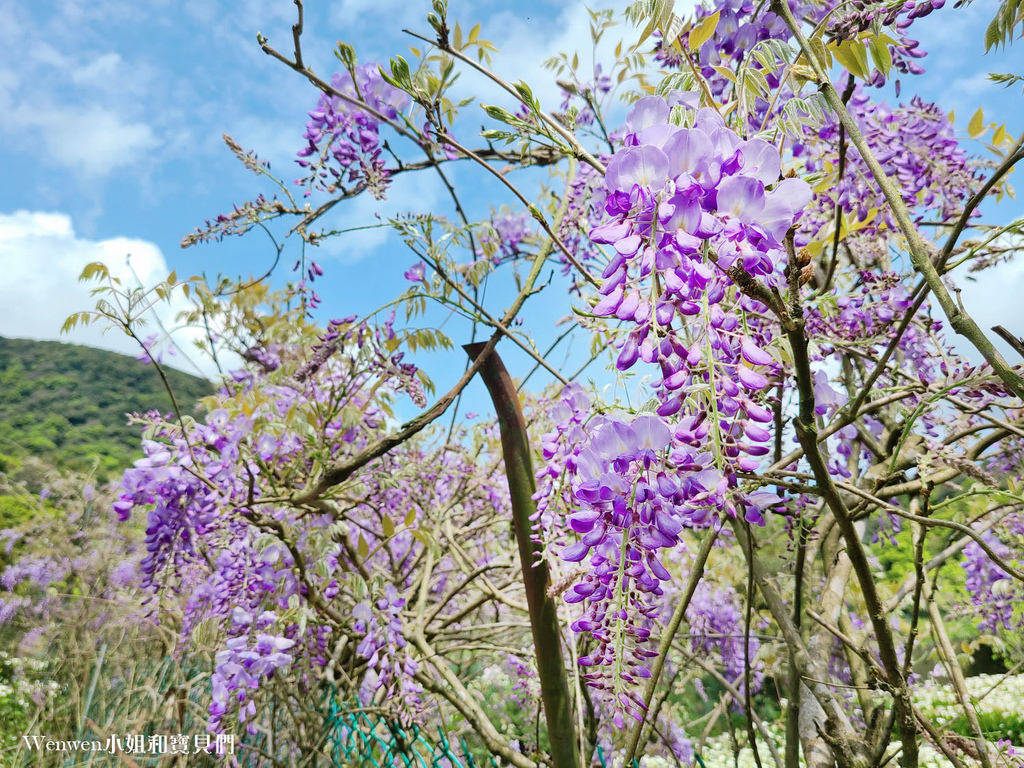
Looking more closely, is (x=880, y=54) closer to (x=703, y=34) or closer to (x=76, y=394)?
(x=703, y=34)

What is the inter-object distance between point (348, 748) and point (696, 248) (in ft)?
6.40

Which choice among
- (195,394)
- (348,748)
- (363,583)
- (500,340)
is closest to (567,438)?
(500,340)

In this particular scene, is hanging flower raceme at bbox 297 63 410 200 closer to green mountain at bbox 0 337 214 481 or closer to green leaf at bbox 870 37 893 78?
green leaf at bbox 870 37 893 78

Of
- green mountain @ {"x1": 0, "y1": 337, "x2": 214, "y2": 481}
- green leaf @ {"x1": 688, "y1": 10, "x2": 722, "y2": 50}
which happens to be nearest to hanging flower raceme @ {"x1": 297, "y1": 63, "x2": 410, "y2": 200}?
A: green leaf @ {"x1": 688, "y1": 10, "x2": 722, "y2": 50}

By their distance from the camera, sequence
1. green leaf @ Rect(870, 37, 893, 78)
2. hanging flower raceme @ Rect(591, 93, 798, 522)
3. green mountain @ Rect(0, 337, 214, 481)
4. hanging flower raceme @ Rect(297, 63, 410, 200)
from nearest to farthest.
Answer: hanging flower raceme @ Rect(591, 93, 798, 522) → green leaf @ Rect(870, 37, 893, 78) → hanging flower raceme @ Rect(297, 63, 410, 200) → green mountain @ Rect(0, 337, 214, 481)

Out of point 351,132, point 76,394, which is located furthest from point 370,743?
point 76,394

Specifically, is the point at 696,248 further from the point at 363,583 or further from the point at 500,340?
A: the point at 363,583

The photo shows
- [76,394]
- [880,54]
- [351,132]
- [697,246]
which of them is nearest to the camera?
[697,246]

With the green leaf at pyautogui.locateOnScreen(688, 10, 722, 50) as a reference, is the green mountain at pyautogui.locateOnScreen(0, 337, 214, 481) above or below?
above

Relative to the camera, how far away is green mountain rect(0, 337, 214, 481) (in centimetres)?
2127

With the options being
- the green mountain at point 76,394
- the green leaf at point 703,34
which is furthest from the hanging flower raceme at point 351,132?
the green mountain at point 76,394

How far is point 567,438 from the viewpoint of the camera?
114 centimetres

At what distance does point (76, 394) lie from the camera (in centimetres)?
2588

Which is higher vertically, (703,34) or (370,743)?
(703,34)
